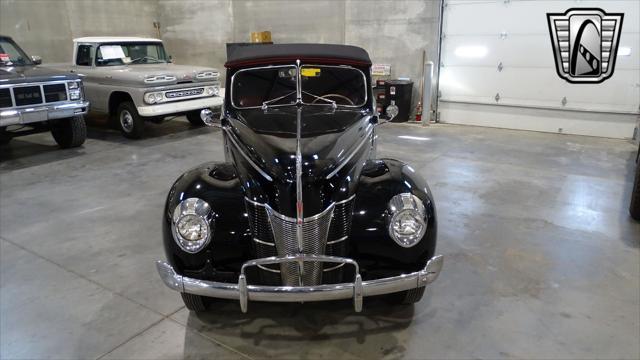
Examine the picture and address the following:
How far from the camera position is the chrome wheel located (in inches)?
293

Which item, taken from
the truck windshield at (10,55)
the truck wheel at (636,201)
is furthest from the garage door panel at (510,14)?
the truck windshield at (10,55)

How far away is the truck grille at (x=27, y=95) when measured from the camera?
18.9 feet

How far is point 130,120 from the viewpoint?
7.44 meters

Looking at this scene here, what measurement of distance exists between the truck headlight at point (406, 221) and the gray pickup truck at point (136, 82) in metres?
5.80

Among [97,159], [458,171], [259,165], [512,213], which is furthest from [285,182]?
[97,159]

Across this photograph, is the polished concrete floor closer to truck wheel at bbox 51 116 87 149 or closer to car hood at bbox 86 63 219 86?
truck wheel at bbox 51 116 87 149

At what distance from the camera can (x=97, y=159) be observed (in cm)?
635

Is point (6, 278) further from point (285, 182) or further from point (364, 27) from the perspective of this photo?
point (364, 27)

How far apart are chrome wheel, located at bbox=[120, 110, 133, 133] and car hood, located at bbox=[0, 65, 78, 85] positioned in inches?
45.1

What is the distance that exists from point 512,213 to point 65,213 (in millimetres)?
4312

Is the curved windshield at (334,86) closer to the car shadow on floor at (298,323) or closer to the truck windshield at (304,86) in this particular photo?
the truck windshield at (304,86)

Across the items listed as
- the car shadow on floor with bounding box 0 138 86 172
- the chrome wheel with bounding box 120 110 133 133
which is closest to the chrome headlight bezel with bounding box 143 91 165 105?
the chrome wheel with bounding box 120 110 133 133

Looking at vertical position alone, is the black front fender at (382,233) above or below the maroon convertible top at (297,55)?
below

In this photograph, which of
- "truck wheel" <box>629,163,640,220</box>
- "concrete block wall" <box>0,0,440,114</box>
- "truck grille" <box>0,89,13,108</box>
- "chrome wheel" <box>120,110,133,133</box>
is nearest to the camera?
"truck wheel" <box>629,163,640,220</box>
